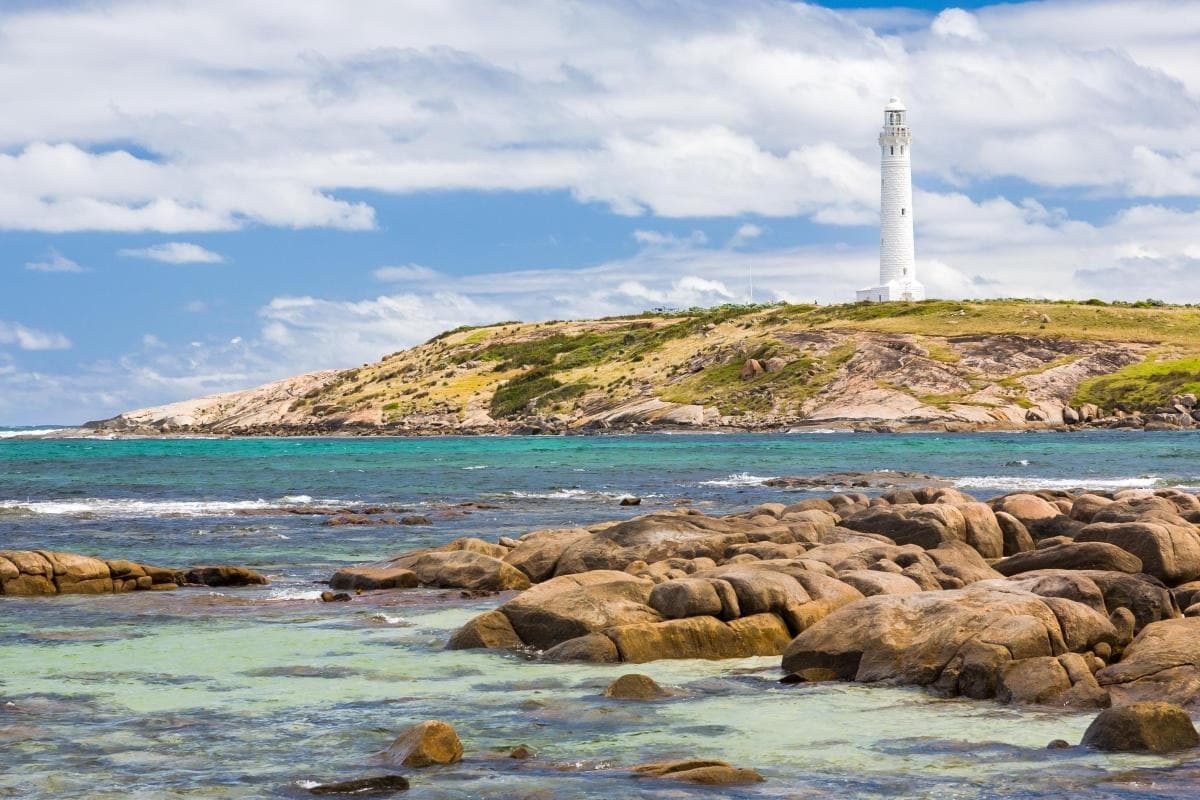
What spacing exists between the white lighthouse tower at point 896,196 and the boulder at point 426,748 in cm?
14043

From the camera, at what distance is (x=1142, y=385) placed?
4574 inches

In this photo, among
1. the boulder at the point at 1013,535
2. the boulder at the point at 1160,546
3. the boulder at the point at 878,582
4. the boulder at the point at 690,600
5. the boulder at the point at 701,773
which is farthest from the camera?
the boulder at the point at 1013,535

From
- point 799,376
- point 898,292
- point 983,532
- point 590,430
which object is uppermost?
point 898,292

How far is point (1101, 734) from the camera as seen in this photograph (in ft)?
45.1

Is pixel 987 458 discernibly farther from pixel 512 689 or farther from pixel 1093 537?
pixel 512 689

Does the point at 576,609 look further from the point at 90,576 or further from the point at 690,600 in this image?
the point at 90,576

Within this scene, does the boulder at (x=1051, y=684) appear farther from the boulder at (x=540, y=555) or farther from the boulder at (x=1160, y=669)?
the boulder at (x=540, y=555)

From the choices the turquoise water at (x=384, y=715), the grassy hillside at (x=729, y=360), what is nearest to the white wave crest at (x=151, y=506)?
the turquoise water at (x=384, y=715)

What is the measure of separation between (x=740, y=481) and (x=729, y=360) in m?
79.3

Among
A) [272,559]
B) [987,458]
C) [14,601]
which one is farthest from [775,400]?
[14,601]

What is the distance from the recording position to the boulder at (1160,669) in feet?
51.6

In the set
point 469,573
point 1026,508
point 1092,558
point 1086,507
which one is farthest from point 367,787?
point 1086,507

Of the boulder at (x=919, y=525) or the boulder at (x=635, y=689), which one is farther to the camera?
the boulder at (x=919, y=525)

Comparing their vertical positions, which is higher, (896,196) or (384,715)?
(896,196)
